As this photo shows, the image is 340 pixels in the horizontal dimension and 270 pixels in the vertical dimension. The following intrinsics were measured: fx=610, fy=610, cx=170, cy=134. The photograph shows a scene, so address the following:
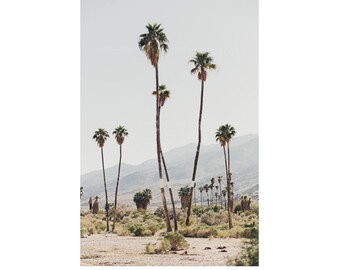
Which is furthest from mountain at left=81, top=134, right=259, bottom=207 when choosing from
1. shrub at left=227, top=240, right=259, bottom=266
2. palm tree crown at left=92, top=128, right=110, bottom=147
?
shrub at left=227, top=240, right=259, bottom=266

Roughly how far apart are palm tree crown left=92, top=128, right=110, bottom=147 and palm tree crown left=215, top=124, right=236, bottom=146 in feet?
6.54

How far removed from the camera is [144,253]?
34.6 ft

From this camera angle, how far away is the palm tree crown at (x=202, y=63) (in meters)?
10.7

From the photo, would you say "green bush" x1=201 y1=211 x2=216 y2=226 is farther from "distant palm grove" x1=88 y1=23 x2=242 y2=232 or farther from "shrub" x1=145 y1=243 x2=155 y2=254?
"shrub" x1=145 y1=243 x2=155 y2=254

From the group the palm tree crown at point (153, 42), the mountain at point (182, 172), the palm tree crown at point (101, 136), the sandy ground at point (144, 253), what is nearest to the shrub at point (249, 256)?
the sandy ground at point (144, 253)

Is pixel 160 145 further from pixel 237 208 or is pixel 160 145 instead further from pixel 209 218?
pixel 237 208

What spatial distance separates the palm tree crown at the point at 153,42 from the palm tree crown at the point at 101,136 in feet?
4.96

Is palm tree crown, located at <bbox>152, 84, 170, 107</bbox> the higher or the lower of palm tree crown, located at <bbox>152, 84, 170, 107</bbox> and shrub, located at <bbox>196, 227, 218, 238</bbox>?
the higher

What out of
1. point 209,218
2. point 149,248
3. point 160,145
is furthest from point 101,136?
point 209,218

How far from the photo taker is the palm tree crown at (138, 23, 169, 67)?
1074 cm

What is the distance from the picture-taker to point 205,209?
1110 centimetres

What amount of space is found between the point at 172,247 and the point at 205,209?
1010 mm
